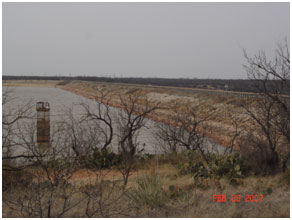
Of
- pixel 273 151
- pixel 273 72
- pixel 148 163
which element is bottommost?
pixel 148 163

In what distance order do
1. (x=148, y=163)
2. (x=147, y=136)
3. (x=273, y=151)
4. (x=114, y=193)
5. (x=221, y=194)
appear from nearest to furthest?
(x=221, y=194) → (x=114, y=193) → (x=273, y=151) → (x=148, y=163) → (x=147, y=136)

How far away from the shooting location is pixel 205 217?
21.8 feet

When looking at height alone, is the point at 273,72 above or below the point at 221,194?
above

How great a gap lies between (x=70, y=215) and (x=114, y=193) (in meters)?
1.90

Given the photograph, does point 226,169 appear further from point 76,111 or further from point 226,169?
point 76,111

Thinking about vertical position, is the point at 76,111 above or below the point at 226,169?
above

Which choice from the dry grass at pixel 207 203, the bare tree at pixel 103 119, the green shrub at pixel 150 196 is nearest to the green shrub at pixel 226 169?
the dry grass at pixel 207 203

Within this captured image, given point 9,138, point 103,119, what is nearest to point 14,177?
point 9,138

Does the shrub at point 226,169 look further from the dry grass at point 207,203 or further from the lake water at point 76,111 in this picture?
the lake water at point 76,111

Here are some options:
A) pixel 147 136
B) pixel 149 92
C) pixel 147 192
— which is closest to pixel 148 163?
pixel 147 192

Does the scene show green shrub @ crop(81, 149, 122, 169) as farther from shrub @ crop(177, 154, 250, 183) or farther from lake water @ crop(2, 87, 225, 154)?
shrub @ crop(177, 154, 250, 183)

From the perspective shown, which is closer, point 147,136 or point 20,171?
point 20,171

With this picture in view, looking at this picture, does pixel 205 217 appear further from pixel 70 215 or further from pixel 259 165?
pixel 259 165

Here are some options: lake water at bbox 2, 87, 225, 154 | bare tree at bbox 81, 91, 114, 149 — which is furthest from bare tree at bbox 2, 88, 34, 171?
bare tree at bbox 81, 91, 114, 149
